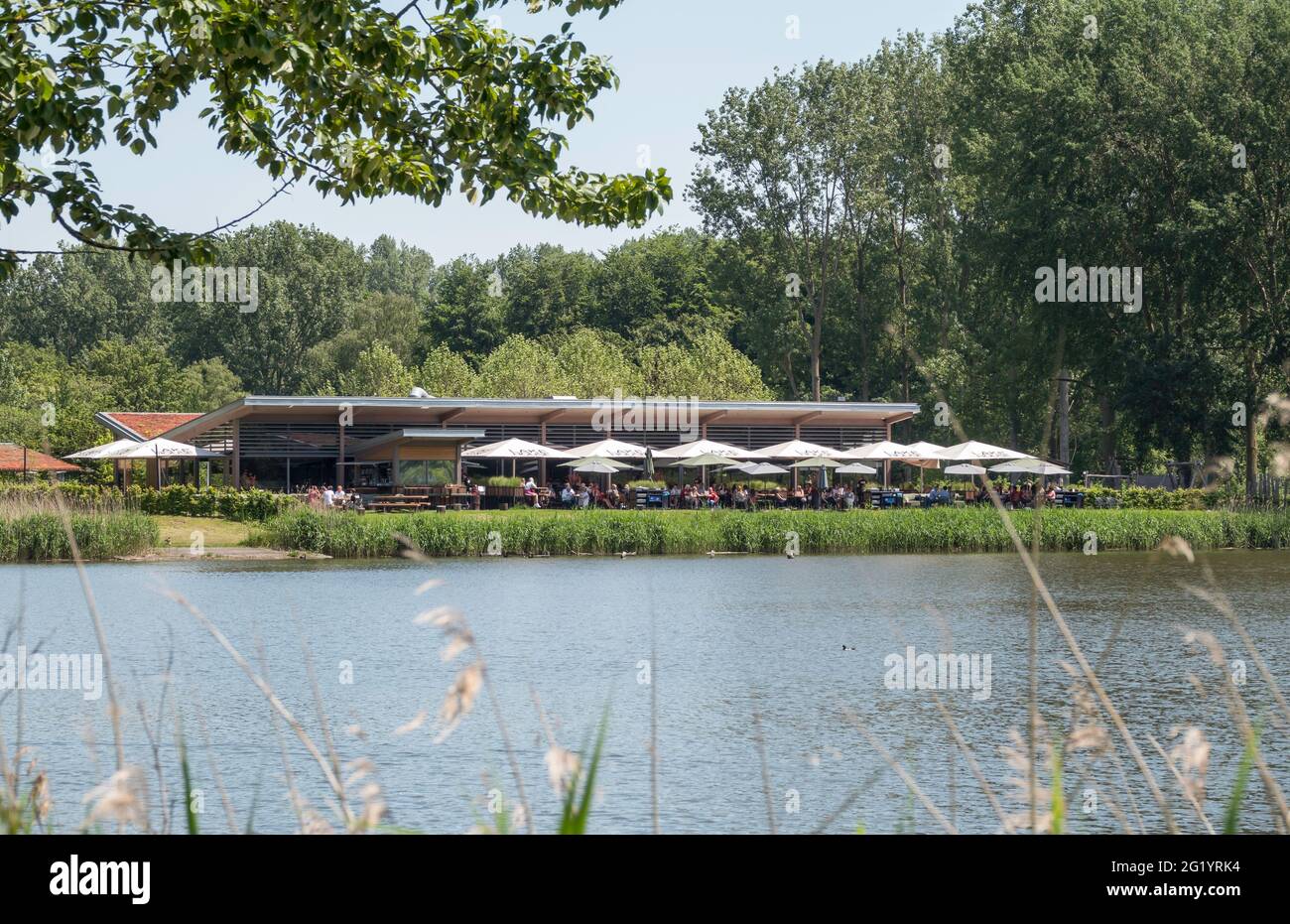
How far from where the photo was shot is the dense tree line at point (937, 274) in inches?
1774

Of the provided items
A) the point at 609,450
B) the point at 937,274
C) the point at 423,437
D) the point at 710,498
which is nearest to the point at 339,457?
the point at 423,437

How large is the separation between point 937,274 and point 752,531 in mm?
26213

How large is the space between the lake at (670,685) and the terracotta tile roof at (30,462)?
22948 mm

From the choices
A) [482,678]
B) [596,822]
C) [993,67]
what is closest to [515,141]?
[596,822]

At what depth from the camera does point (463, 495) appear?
42438 mm

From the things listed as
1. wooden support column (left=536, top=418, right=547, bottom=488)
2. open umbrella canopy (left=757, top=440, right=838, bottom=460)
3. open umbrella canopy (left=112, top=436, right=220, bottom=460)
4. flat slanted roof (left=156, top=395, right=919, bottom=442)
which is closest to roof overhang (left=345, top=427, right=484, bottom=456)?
flat slanted roof (left=156, top=395, right=919, bottom=442)

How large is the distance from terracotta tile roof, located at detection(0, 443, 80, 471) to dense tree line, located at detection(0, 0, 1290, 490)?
15.3ft

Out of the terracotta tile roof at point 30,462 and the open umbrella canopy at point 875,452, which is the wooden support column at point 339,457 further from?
the open umbrella canopy at point 875,452

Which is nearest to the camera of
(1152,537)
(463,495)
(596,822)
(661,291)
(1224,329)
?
(596,822)

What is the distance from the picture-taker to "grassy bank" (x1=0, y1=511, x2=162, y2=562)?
32281 millimetres
